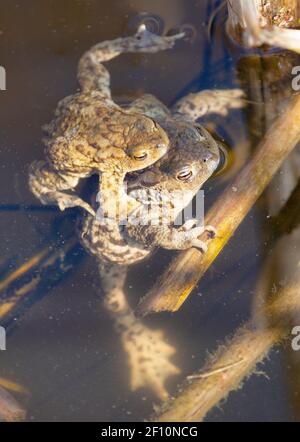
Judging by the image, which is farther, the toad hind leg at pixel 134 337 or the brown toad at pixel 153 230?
the toad hind leg at pixel 134 337

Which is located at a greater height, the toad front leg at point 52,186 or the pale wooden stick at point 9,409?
the toad front leg at point 52,186

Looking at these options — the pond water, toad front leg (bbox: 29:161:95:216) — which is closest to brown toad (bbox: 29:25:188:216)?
toad front leg (bbox: 29:161:95:216)

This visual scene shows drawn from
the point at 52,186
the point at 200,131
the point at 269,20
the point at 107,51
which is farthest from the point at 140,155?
the point at 269,20

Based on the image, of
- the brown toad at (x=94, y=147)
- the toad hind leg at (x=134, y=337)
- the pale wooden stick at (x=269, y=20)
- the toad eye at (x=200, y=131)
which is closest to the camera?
the brown toad at (x=94, y=147)

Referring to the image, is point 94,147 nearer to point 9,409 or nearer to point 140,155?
point 140,155

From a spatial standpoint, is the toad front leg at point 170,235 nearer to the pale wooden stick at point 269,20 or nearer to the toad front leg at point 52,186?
the toad front leg at point 52,186

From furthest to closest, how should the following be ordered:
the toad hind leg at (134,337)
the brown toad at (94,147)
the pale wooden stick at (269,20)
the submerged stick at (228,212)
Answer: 1. the toad hind leg at (134,337)
2. the pale wooden stick at (269,20)
3. the brown toad at (94,147)
4. the submerged stick at (228,212)

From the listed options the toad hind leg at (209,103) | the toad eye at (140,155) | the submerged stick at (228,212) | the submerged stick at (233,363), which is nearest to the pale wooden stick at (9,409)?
the submerged stick at (233,363)

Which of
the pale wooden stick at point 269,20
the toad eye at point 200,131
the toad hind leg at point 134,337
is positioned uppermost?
the pale wooden stick at point 269,20
